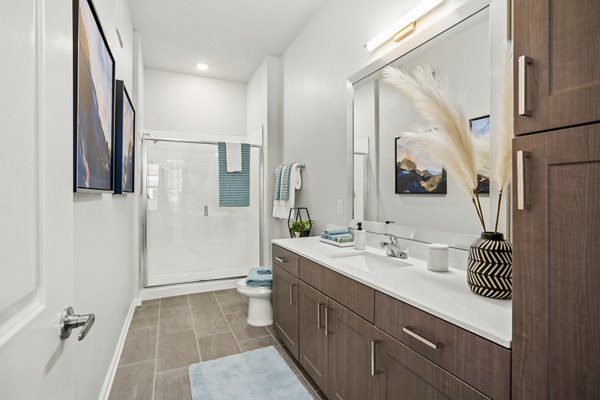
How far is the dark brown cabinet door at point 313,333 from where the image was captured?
164 cm

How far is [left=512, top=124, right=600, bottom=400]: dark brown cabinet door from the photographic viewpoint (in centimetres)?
59

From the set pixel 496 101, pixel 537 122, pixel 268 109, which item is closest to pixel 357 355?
pixel 537 122

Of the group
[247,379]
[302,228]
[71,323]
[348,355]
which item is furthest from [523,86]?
[302,228]

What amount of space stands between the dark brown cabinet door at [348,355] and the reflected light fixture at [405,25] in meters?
1.58

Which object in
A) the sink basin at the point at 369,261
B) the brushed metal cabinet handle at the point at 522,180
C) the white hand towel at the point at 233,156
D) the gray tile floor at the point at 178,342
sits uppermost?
the white hand towel at the point at 233,156

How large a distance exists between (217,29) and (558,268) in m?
3.38

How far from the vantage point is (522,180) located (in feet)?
2.29

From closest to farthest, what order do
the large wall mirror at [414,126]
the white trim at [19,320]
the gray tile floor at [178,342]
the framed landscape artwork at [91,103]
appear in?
the white trim at [19,320] < the framed landscape artwork at [91,103] < the large wall mirror at [414,126] < the gray tile floor at [178,342]

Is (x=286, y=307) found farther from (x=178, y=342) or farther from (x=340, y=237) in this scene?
(x=178, y=342)

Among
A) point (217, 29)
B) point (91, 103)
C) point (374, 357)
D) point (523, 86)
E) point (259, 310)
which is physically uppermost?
point (217, 29)

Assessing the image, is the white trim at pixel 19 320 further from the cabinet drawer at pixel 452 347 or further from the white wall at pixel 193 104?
the white wall at pixel 193 104

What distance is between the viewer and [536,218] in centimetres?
68

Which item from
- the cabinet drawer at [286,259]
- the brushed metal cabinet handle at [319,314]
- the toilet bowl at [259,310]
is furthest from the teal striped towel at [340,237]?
the toilet bowl at [259,310]

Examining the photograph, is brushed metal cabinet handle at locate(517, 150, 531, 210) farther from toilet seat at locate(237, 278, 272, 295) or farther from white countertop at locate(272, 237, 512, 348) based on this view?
toilet seat at locate(237, 278, 272, 295)
